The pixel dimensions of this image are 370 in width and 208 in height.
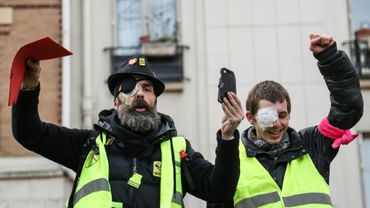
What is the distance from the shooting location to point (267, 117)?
3.18m

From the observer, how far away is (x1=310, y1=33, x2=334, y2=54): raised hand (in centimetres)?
305

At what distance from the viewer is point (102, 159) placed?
120 inches

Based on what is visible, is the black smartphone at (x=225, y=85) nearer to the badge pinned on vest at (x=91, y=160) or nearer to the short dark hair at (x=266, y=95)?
the short dark hair at (x=266, y=95)

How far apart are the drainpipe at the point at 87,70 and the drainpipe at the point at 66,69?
19 cm

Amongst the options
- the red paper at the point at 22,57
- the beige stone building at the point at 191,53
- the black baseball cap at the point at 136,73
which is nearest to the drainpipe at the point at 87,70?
the beige stone building at the point at 191,53

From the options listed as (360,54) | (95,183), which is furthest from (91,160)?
(360,54)

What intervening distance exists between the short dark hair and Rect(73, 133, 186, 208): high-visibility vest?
48cm

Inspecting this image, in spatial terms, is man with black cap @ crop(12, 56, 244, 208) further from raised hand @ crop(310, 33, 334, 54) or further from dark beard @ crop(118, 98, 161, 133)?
raised hand @ crop(310, 33, 334, 54)

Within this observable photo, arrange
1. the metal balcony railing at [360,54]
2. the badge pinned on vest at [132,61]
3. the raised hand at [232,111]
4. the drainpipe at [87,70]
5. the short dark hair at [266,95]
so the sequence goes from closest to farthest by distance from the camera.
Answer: the raised hand at [232,111], the short dark hair at [266,95], the badge pinned on vest at [132,61], the drainpipe at [87,70], the metal balcony railing at [360,54]

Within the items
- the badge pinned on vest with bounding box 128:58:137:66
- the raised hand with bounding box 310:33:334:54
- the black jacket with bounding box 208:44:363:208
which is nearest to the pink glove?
the black jacket with bounding box 208:44:363:208

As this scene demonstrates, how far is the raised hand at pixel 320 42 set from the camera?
10.00 feet

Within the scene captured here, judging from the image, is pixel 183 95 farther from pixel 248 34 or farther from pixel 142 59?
pixel 142 59

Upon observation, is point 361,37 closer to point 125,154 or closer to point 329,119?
point 329,119

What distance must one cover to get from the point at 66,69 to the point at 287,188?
15.8ft
